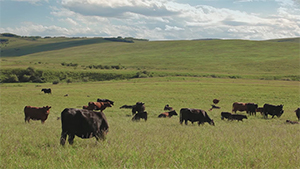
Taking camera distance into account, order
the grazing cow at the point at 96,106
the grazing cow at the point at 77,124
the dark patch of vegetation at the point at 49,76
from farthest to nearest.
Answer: the dark patch of vegetation at the point at 49,76 → the grazing cow at the point at 96,106 → the grazing cow at the point at 77,124

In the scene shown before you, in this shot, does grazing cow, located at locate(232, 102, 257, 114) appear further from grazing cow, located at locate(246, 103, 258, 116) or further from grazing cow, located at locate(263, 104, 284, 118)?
grazing cow, located at locate(263, 104, 284, 118)

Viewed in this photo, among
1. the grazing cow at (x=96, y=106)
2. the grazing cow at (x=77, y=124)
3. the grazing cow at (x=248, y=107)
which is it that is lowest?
the grazing cow at (x=96, y=106)

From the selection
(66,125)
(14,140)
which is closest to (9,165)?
(66,125)

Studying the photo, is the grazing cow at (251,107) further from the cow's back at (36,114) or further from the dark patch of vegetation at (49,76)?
the dark patch of vegetation at (49,76)

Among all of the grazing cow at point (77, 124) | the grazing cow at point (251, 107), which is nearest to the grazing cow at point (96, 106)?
the grazing cow at point (251, 107)

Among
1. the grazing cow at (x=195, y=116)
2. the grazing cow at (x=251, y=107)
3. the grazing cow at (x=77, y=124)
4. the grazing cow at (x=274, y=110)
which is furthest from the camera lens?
the grazing cow at (x=251, y=107)

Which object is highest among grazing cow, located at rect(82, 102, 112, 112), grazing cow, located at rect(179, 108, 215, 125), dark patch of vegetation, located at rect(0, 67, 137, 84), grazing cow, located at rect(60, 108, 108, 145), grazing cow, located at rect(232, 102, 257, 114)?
grazing cow, located at rect(60, 108, 108, 145)

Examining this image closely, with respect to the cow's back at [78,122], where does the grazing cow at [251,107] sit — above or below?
below

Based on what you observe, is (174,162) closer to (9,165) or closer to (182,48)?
(9,165)

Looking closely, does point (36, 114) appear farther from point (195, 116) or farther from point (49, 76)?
point (49, 76)

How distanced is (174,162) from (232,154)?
1471 millimetres

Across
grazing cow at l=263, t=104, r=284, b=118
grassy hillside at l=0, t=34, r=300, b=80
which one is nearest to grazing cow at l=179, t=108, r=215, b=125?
grazing cow at l=263, t=104, r=284, b=118

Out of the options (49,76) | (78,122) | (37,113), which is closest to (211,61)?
(49,76)

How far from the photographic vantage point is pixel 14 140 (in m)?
7.13
